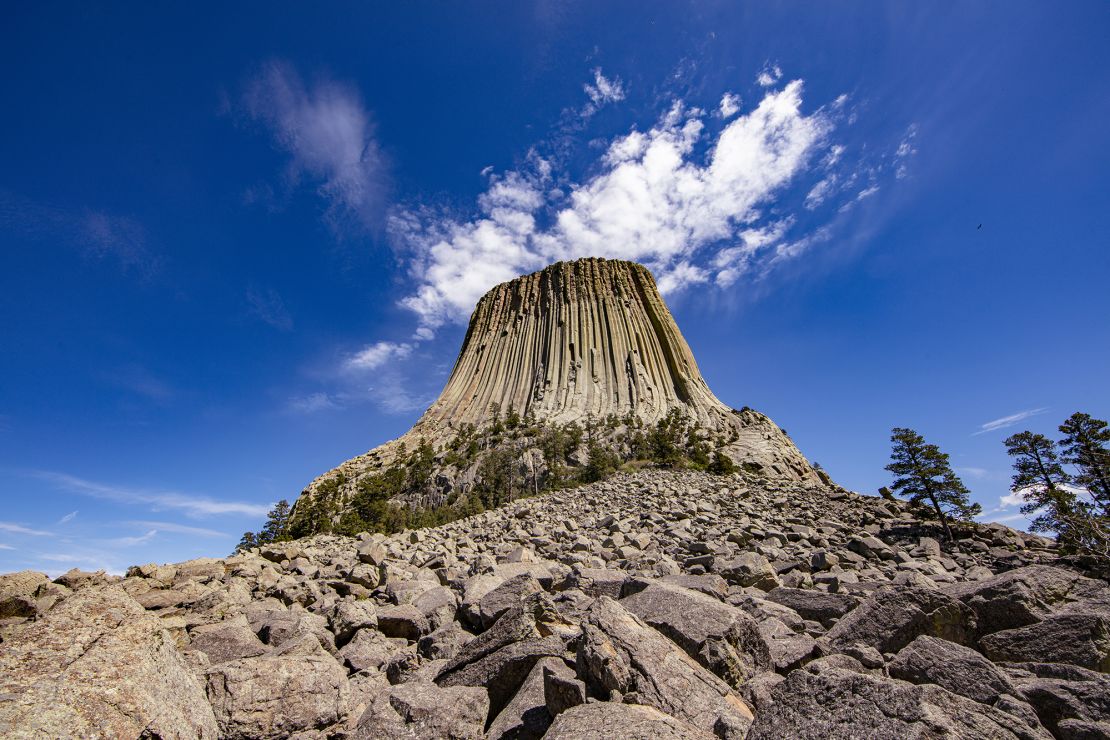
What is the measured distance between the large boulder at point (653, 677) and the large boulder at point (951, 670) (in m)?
1.31

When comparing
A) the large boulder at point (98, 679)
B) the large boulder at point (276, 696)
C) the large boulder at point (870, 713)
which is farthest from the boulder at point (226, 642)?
the large boulder at point (870, 713)

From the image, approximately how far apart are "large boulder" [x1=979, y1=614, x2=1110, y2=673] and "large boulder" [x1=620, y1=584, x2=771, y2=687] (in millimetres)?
2116

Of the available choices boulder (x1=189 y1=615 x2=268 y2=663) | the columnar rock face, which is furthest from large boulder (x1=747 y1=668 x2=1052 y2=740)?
the columnar rock face

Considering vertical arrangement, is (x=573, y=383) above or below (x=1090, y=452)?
above

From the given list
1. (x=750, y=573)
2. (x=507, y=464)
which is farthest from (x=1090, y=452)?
(x=507, y=464)

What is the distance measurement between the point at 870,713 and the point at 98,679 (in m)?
4.06

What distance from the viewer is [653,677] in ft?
10.1

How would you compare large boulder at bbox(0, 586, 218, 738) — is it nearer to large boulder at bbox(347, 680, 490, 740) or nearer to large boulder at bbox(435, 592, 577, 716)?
large boulder at bbox(347, 680, 490, 740)

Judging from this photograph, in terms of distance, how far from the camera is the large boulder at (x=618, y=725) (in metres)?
2.38

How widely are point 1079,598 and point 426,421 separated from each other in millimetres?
57410

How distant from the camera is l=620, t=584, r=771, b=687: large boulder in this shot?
139 inches

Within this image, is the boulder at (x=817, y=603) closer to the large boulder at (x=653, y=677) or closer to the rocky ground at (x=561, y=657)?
the rocky ground at (x=561, y=657)

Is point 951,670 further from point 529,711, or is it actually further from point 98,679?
point 98,679

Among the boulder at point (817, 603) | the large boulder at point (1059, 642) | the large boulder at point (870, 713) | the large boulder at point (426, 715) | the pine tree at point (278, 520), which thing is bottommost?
the large boulder at point (426, 715)
